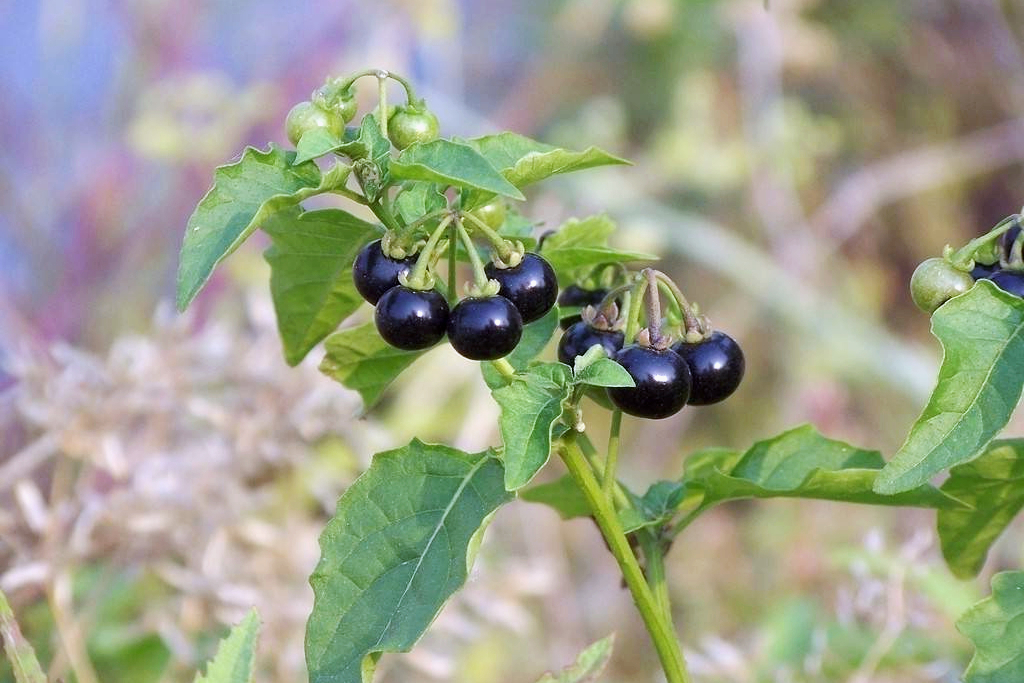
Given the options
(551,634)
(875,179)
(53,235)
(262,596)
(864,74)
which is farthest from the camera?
(864,74)

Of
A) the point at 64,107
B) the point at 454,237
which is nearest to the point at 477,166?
the point at 454,237

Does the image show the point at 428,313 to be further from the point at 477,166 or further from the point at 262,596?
the point at 262,596

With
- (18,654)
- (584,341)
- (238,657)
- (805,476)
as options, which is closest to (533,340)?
(584,341)

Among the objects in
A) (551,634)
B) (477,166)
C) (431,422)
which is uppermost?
(431,422)

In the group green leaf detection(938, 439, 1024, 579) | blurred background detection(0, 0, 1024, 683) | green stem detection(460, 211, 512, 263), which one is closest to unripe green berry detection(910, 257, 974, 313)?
green leaf detection(938, 439, 1024, 579)

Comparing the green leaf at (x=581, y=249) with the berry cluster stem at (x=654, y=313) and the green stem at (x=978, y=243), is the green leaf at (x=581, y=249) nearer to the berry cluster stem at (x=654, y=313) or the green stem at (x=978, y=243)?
the berry cluster stem at (x=654, y=313)

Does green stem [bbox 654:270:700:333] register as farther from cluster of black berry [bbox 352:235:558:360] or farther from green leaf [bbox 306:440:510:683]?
green leaf [bbox 306:440:510:683]

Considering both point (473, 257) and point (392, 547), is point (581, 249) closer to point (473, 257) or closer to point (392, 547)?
point (473, 257)

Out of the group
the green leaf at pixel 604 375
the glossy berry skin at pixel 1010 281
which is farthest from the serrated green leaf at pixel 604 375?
the glossy berry skin at pixel 1010 281
